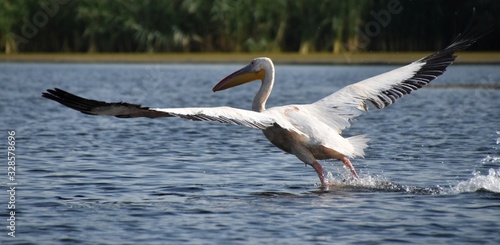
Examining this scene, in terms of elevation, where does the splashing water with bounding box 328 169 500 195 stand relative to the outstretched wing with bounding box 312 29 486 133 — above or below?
below

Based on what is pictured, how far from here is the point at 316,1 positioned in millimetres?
36344

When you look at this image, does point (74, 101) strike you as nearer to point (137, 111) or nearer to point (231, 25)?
point (137, 111)

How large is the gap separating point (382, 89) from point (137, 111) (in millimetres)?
2780

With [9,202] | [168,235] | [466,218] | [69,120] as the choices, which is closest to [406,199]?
[466,218]

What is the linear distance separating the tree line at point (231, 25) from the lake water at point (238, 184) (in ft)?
60.2

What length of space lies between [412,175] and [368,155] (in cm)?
163

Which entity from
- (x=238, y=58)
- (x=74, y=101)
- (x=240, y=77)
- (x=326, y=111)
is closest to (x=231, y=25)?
(x=238, y=58)

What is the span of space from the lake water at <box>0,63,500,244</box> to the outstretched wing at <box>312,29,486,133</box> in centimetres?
64

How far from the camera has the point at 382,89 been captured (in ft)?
29.8

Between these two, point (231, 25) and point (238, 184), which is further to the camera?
point (231, 25)

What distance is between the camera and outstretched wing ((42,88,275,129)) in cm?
694

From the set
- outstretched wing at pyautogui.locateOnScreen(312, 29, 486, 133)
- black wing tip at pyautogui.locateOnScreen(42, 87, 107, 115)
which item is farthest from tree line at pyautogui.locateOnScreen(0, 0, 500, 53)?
black wing tip at pyautogui.locateOnScreen(42, 87, 107, 115)

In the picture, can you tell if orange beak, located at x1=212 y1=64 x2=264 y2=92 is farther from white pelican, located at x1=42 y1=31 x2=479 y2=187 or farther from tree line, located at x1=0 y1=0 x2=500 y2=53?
tree line, located at x1=0 y1=0 x2=500 y2=53

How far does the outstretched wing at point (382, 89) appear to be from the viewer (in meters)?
8.83
